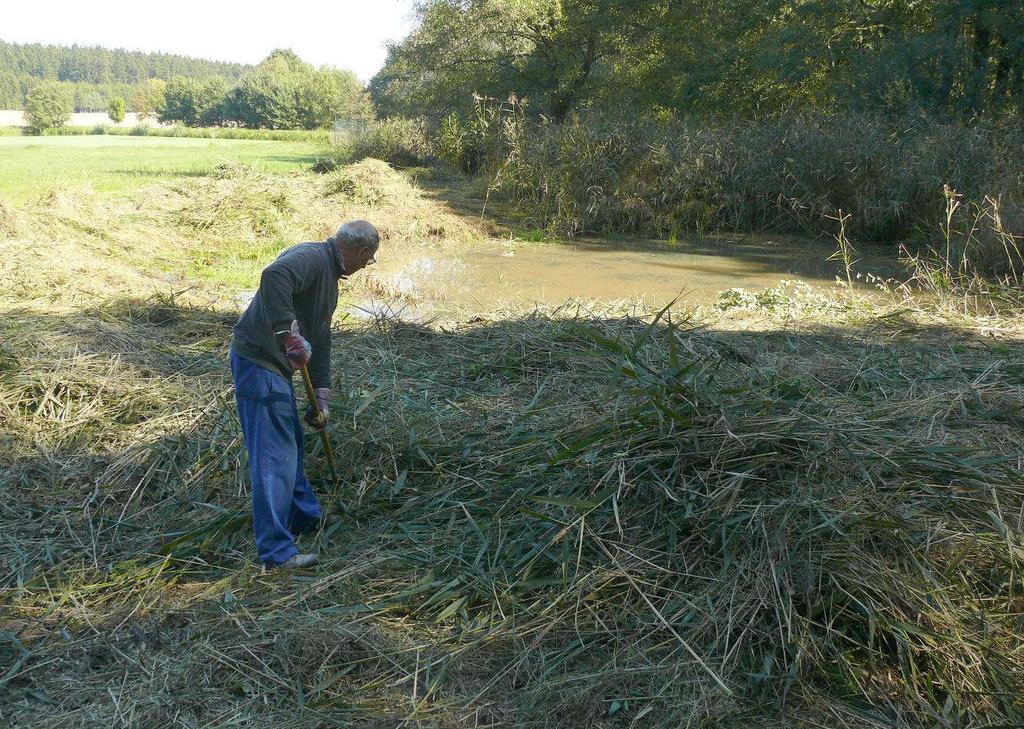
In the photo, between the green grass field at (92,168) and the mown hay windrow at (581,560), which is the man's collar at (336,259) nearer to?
the mown hay windrow at (581,560)

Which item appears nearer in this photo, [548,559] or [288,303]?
[548,559]

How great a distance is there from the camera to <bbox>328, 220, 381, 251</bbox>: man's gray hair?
3.43 meters

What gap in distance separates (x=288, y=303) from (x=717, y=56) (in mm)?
19618

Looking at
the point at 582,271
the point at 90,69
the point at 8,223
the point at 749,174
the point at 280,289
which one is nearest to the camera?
the point at 280,289

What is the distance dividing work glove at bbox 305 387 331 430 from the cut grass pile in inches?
14.6

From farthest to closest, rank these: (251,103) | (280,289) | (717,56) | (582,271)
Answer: (251,103) → (717,56) → (582,271) → (280,289)

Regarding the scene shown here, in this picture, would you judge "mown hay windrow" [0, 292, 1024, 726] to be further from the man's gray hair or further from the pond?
the pond

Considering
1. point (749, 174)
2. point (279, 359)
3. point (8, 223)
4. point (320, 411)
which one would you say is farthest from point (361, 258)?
point (749, 174)

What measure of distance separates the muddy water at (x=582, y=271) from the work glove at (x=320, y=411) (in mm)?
3787

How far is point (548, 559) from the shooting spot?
313 centimetres

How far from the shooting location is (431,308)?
8.59 meters

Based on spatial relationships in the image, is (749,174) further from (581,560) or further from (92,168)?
(92,168)

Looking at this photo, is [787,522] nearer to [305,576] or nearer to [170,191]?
[305,576]

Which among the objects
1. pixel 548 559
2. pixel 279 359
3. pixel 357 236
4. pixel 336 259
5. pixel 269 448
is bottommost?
pixel 548 559
